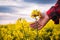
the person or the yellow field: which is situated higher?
the person

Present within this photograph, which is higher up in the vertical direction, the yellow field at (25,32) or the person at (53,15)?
the person at (53,15)

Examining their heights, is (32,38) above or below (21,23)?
below

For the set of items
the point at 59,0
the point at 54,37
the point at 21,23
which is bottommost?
the point at 54,37

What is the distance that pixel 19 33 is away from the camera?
2.01 metres

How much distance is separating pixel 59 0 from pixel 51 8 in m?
0.15

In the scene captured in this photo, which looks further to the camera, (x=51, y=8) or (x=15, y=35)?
(x=51, y=8)

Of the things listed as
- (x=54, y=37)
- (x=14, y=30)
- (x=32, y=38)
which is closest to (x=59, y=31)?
(x=54, y=37)

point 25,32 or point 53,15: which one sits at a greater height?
point 53,15

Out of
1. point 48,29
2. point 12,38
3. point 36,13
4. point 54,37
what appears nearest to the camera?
point 36,13

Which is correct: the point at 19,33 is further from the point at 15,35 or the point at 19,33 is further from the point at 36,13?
the point at 36,13

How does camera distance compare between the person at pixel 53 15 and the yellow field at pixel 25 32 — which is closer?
the yellow field at pixel 25 32

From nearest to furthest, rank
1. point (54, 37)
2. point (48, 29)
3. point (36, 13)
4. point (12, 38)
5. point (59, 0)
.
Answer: point (36, 13)
point (12, 38)
point (54, 37)
point (48, 29)
point (59, 0)

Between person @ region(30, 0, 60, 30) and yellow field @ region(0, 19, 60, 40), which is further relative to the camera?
person @ region(30, 0, 60, 30)

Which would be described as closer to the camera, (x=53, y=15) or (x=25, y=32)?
(x=25, y=32)
